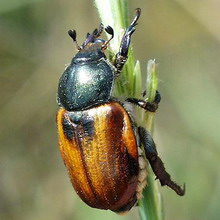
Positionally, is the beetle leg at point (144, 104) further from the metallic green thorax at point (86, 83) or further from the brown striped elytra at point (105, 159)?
the metallic green thorax at point (86, 83)

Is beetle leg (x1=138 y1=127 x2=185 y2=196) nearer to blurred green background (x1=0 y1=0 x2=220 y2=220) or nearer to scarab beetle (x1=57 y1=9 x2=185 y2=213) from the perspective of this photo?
scarab beetle (x1=57 y1=9 x2=185 y2=213)

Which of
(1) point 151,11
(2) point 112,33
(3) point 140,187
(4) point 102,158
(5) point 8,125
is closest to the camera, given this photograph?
(2) point 112,33

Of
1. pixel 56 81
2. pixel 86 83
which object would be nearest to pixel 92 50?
pixel 86 83

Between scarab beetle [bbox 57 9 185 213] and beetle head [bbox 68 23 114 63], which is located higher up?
beetle head [bbox 68 23 114 63]

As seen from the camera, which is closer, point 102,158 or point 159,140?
point 102,158

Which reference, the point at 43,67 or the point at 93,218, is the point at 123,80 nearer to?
the point at 93,218

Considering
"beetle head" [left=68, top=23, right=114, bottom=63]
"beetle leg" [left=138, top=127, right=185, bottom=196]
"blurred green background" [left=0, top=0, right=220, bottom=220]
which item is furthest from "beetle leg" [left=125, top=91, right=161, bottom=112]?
"blurred green background" [left=0, top=0, right=220, bottom=220]

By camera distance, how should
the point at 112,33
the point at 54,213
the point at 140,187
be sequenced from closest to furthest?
the point at 112,33 → the point at 140,187 → the point at 54,213

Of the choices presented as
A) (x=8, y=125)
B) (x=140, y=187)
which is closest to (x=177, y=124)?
(x=8, y=125)
